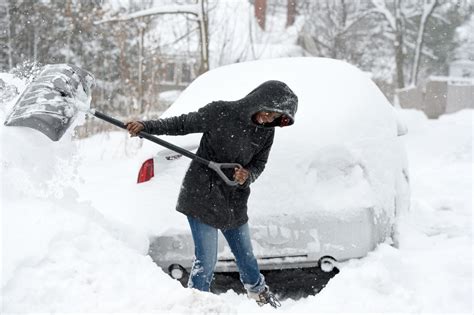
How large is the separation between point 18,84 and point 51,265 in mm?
1428

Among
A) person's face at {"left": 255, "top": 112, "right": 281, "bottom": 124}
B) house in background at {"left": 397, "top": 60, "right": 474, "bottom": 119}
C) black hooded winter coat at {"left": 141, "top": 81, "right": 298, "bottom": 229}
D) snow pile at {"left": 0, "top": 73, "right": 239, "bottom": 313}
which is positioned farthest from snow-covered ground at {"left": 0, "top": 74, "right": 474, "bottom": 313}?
house in background at {"left": 397, "top": 60, "right": 474, "bottom": 119}

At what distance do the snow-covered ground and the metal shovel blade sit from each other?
0.31 ft

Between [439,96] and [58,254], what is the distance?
61.8 ft

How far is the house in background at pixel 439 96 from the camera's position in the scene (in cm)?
1939

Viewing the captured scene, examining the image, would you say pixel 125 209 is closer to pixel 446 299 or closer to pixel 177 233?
pixel 177 233

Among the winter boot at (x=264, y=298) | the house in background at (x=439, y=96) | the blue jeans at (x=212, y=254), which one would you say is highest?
the blue jeans at (x=212, y=254)

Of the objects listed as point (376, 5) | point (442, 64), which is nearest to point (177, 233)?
point (376, 5)

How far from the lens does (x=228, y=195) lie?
3215mm

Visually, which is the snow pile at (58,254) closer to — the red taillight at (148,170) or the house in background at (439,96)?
the red taillight at (148,170)

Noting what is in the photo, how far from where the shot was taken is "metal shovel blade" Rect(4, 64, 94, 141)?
2.80 meters

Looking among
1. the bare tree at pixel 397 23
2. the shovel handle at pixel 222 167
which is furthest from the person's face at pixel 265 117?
the bare tree at pixel 397 23

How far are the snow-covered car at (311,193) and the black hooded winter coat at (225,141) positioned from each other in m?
0.31

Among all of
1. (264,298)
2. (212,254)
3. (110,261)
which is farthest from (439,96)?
(110,261)

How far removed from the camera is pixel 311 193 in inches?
137
